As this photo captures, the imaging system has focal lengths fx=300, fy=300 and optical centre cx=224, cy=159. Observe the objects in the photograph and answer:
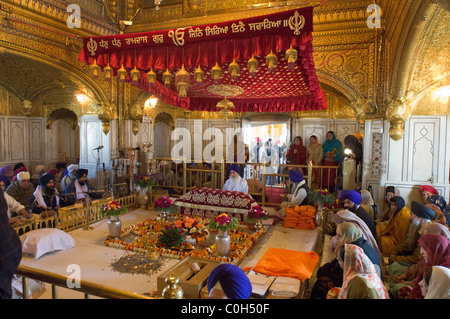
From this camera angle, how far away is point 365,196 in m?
6.30

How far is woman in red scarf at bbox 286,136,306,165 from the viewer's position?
10000 mm

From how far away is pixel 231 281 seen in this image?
243cm

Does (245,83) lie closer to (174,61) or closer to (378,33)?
(174,61)

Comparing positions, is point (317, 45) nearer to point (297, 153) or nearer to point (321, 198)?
point (297, 153)

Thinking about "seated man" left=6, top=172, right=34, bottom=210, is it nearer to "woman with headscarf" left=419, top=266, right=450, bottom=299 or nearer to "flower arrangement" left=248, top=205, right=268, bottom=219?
"flower arrangement" left=248, top=205, right=268, bottom=219

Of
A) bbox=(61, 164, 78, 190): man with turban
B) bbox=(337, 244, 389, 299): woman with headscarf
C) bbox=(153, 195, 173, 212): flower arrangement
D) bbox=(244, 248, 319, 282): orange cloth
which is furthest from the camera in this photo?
bbox=(61, 164, 78, 190): man with turban

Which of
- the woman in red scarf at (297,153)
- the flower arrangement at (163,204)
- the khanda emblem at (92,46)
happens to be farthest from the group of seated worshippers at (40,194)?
the woman in red scarf at (297,153)

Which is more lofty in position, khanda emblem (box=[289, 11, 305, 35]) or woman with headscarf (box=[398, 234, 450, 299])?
khanda emblem (box=[289, 11, 305, 35])

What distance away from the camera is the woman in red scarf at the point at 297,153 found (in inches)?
394

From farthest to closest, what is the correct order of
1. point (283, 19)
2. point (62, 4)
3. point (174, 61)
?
point (62, 4)
point (174, 61)
point (283, 19)

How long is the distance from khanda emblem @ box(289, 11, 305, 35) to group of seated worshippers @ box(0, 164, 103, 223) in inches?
184

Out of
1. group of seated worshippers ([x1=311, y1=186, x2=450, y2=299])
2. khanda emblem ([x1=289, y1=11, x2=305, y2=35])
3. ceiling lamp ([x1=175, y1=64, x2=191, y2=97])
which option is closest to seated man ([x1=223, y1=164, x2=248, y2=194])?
group of seated worshippers ([x1=311, y1=186, x2=450, y2=299])

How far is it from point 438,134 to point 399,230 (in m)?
3.28
